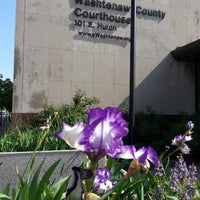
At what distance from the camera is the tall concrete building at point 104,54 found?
11445mm

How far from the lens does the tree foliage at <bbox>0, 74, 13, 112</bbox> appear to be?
102ft

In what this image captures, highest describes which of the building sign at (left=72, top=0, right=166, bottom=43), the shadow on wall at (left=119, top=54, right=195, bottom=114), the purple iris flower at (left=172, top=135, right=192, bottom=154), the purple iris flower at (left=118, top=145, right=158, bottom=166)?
the building sign at (left=72, top=0, right=166, bottom=43)

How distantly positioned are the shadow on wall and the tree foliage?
18973 millimetres

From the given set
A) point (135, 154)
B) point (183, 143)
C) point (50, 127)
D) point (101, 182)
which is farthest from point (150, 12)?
point (135, 154)

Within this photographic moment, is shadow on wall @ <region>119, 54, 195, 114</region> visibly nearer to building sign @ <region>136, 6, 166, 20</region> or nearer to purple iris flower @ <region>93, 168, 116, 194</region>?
building sign @ <region>136, 6, 166, 20</region>

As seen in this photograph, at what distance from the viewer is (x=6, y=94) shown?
33.0 metres

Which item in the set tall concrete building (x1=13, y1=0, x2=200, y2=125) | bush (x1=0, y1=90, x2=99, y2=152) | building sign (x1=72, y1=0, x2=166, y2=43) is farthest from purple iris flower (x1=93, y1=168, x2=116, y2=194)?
building sign (x1=72, y1=0, x2=166, y2=43)

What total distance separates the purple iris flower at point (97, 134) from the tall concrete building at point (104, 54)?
10.0m

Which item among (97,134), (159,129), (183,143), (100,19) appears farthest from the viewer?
(100,19)

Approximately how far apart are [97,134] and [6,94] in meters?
32.9

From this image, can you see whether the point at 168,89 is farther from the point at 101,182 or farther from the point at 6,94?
the point at 6,94

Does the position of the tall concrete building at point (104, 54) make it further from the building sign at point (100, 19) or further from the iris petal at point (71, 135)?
the iris petal at point (71, 135)

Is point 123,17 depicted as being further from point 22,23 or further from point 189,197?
point 189,197

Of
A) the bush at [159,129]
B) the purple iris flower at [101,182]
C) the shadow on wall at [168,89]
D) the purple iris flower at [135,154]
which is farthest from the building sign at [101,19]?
the purple iris flower at [135,154]
